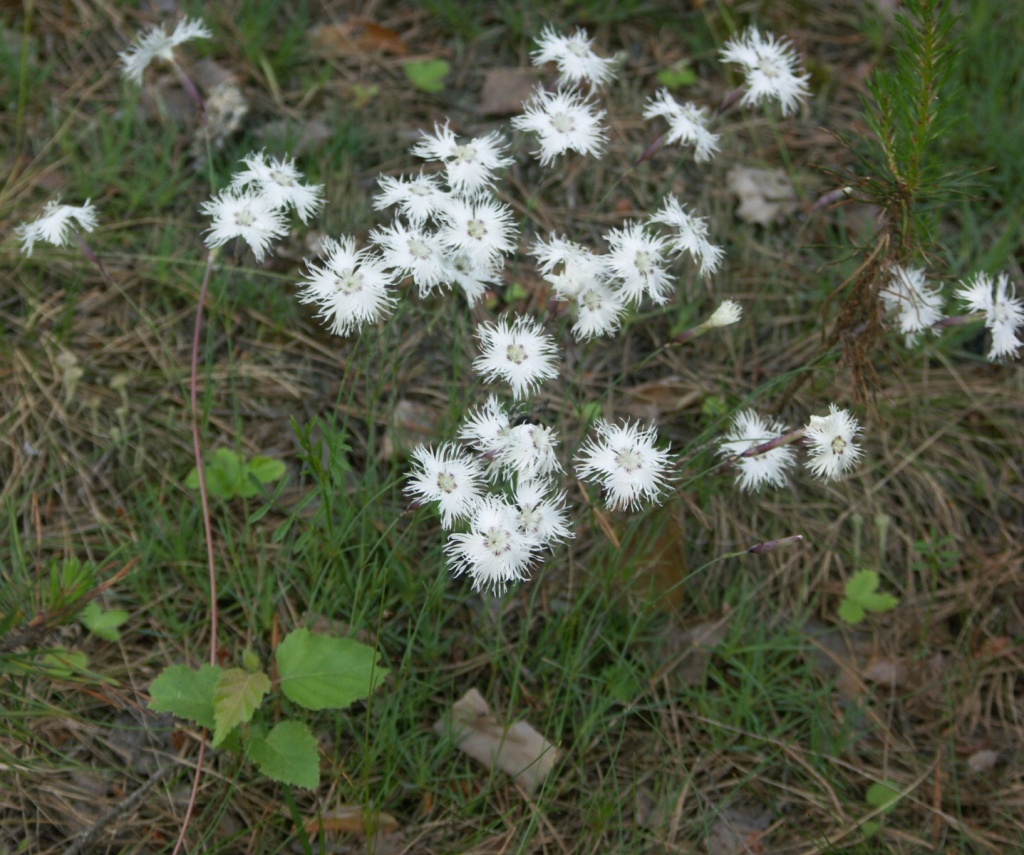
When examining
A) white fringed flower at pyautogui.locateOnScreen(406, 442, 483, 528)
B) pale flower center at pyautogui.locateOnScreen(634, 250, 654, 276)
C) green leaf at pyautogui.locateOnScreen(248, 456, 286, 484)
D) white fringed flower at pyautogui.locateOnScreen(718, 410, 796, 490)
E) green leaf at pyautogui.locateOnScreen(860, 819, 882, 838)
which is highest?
pale flower center at pyautogui.locateOnScreen(634, 250, 654, 276)

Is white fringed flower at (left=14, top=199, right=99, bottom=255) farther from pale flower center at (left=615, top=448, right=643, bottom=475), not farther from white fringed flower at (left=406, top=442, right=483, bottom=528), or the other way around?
pale flower center at (left=615, top=448, right=643, bottom=475)

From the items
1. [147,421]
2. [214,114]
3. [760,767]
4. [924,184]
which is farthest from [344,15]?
[760,767]

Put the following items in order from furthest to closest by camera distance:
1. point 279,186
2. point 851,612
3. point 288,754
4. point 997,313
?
point 851,612, point 997,313, point 279,186, point 288,754

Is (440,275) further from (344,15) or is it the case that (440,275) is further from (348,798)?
(344,15)

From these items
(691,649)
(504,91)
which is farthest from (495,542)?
(504,91)

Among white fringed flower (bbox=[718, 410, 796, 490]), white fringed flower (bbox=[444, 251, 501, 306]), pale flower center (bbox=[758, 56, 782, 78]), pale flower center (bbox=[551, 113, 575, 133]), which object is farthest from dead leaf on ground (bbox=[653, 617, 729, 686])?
pale flower center (bbox=[758, 56, 782, 78])

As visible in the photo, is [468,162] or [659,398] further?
[659,398]

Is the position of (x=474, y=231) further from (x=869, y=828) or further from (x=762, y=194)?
(x=869, y=828)
